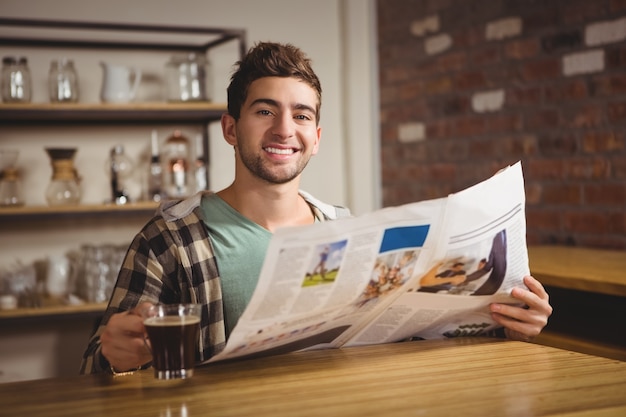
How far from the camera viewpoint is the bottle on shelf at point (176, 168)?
11.1 feet

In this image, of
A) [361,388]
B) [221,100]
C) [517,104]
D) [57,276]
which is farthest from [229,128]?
[221,100]

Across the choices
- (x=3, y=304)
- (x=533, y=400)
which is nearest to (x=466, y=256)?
(x=533, y=400)

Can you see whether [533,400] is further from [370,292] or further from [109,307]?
[109,307]

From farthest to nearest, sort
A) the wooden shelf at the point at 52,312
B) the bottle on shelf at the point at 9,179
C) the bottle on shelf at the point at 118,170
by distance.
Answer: the bottle on shelf at the point at 118,170 → the bottle on shelf at the point at 9,179 → the wooden shelf at the point at 52,312

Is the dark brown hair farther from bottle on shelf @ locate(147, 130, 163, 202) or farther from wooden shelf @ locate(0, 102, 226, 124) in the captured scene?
bottle on shelf @ locate(147, 130, 163, 202)

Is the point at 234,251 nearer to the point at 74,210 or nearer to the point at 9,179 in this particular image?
the point at 74,210

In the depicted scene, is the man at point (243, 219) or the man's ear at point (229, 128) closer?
the man at point (243, 219)

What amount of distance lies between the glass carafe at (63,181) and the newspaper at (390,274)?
2.06 meters

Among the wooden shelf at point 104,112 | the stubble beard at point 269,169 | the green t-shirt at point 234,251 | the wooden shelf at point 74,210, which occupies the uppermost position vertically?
the wooden shelf at point 104,112

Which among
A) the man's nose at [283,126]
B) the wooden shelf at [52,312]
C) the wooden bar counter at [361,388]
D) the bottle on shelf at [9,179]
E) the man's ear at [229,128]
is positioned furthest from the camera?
the bottle on shelf at [9,179]

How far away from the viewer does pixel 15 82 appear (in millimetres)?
3109

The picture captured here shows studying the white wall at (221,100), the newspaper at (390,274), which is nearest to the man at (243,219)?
the newspaper at (390,274)

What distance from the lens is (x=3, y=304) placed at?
3.09 meters

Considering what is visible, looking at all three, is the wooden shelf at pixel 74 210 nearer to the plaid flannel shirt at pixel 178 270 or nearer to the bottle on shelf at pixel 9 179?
the bottle on shelf at pixel 9 179
